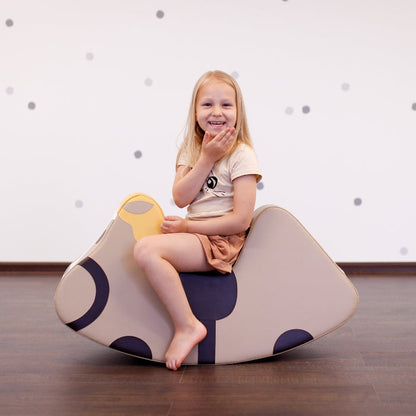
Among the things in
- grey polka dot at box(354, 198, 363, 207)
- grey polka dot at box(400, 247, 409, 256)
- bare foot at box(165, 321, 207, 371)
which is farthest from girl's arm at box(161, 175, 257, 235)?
grey polka dot at box(400, 247, 409, 256)

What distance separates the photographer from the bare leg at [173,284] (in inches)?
54.1

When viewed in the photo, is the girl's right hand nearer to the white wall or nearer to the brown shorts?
the brown shorts

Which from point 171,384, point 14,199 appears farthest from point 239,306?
point 14,199

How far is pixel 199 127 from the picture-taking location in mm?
1634

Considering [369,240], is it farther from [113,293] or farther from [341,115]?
[113,293]

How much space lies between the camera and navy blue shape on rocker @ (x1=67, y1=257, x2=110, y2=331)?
1.40m

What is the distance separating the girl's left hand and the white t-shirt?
75 millimetres

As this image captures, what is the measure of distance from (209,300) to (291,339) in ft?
0.75

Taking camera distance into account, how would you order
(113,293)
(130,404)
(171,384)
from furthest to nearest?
(113,293), (171,384), (130,404)

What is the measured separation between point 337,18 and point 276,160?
72 centimetres

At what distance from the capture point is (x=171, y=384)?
4.15ft

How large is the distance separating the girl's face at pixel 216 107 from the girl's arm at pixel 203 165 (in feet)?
0.16

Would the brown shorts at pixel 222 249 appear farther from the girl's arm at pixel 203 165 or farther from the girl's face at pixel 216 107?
the girl's face at pixel 216 107

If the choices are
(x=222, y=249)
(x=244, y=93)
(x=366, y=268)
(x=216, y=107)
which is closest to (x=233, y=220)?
(x=222, y=249)
